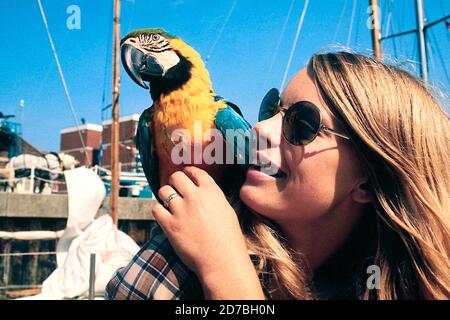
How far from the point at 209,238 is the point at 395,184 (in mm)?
370

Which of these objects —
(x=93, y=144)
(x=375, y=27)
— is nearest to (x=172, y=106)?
(x=375, y=27)

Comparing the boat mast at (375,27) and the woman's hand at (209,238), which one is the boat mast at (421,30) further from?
the woman's hand at (209,238)

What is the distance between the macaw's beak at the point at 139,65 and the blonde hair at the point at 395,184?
1.74 ft

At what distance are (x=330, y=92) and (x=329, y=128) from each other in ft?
0.23

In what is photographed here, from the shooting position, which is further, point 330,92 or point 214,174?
point 214,174

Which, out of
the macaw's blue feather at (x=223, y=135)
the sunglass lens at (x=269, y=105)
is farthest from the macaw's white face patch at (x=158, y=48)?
the sunglass lens at (x=269, y=105)

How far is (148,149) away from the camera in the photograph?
1.14m

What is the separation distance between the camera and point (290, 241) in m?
0.86

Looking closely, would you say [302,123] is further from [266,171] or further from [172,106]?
[172,106]

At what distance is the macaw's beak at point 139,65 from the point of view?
1196 mm

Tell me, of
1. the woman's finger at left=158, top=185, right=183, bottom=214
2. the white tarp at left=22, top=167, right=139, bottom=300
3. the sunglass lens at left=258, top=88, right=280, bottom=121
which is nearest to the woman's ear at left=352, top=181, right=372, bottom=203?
the sunglass lens at left=258, top=88, right=280, bottom=121

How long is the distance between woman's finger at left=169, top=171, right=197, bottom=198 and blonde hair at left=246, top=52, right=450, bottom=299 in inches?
6.4

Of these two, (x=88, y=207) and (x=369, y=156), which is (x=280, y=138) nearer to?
(x=369, y=156)
